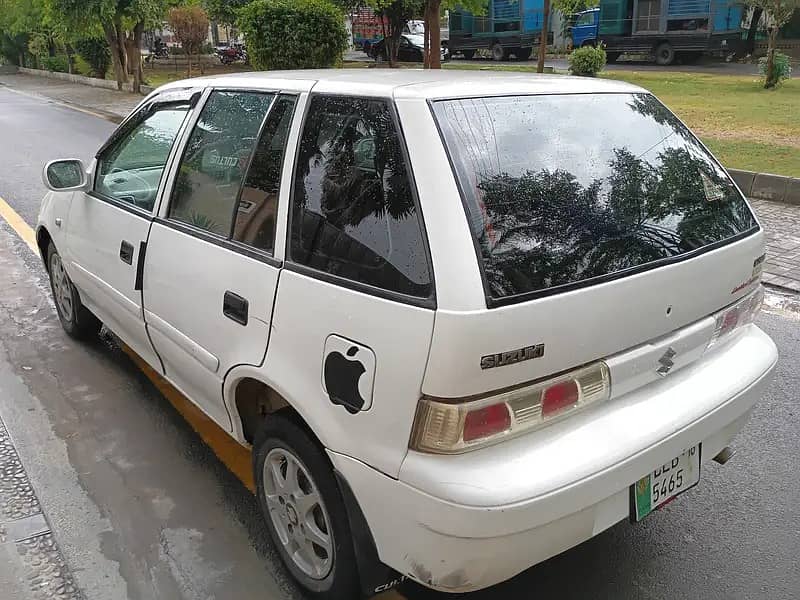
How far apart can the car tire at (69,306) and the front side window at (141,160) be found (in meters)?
0.90

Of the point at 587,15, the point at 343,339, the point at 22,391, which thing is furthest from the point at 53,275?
the point at 587,15

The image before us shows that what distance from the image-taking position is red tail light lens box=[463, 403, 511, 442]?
1887mm

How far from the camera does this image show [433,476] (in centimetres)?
187

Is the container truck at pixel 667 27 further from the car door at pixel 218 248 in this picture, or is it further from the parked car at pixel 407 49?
the car door at pixel 218 248

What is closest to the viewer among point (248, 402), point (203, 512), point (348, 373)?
point (348, 373)

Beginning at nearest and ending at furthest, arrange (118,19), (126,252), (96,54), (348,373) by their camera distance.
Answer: (348,373)
(126,252)
(118,19)
(96,54)

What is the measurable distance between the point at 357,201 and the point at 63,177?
2.30 m

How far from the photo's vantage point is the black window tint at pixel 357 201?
2.00 metres


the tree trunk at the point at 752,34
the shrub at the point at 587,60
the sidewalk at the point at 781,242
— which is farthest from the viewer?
the tree trunk at the point at 752,34

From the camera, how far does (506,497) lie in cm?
184

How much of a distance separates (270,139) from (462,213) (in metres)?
0.91

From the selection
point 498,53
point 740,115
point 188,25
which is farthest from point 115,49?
point 740,115

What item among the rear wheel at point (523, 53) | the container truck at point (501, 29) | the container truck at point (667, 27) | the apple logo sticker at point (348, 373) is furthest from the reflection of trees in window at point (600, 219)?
the rear wheel at point (523, 53)

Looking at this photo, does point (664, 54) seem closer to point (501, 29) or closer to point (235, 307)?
point (501, 29)
